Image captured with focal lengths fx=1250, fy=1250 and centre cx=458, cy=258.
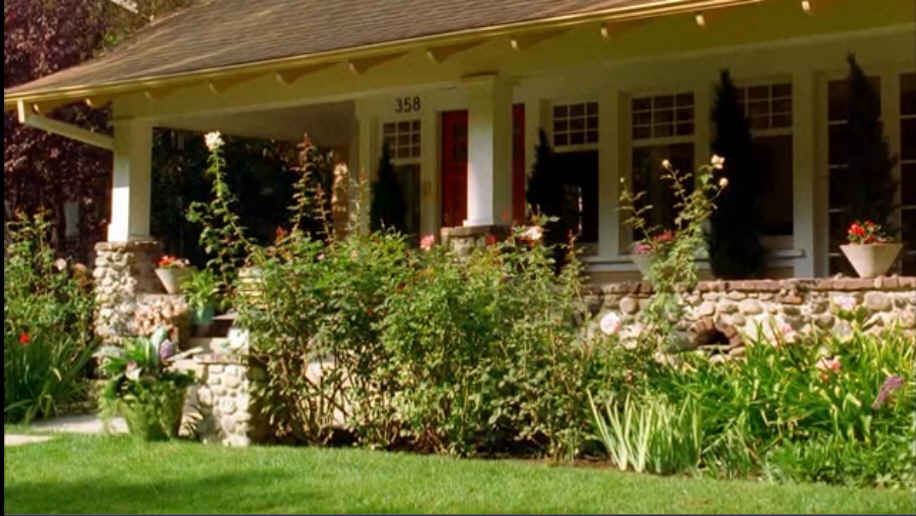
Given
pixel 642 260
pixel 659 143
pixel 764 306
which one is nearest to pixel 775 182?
pixel 659 143

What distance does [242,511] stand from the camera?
7.05 m

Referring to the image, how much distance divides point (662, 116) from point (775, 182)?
1.59 metres

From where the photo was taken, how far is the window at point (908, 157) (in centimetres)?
1253

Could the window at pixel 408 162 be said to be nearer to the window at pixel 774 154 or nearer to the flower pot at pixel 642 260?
the flower pot at pixel 642 260

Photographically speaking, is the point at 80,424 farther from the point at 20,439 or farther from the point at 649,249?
the point at 649,249

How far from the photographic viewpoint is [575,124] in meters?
14.8

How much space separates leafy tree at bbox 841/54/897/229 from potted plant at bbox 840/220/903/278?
0.76 metres

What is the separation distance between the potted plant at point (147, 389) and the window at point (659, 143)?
615 centimetres

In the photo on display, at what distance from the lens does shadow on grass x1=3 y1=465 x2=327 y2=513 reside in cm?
724

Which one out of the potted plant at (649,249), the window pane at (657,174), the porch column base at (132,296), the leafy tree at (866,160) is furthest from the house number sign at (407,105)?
the leafy tree at (866,160)

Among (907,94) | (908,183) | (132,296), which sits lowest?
(132,296)

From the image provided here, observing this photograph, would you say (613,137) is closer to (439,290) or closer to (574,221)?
(574,221)

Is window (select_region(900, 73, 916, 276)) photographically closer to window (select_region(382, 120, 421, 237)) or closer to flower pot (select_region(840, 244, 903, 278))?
flower pot (select_region(840, 244, 903, 278))

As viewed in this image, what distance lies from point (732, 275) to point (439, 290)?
4.56 meters
